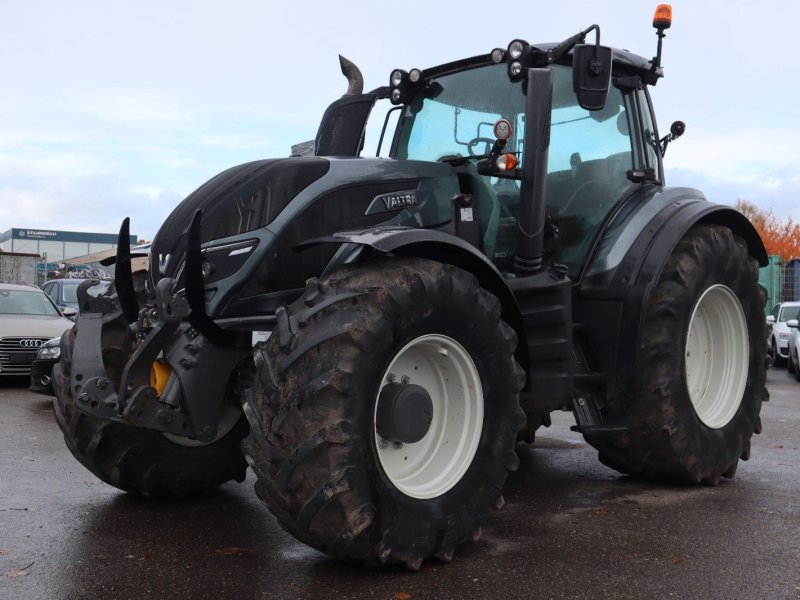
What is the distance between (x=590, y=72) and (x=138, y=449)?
3.34m

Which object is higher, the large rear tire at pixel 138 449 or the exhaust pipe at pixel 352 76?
the exhaust pipe at pixel 352 76

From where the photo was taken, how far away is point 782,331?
19.4 m

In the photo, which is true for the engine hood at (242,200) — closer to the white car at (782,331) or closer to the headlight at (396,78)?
the headlight at (396,78)

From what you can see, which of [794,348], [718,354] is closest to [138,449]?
[718,354]

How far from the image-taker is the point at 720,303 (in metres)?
6.52

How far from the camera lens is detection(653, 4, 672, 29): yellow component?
605cm

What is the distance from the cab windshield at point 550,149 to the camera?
568 centimetres

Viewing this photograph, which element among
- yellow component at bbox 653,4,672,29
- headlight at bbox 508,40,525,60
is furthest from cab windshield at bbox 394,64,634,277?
yellow component at bbox 653,4,672,29

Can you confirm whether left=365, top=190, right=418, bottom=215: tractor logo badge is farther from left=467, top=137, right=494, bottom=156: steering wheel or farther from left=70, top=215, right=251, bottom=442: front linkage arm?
left=70, top=215, right=251, bottom=442: front linkage arm

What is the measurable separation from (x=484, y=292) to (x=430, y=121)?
2.03 metres

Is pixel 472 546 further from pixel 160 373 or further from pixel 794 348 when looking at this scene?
pixel 794 348

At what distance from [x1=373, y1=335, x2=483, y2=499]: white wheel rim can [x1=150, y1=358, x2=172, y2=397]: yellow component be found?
1.10 m

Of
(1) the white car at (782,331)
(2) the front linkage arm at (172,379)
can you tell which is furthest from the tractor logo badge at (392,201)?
(1) the white car at (782,331)

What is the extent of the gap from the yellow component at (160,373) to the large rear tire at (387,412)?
2.47ft
